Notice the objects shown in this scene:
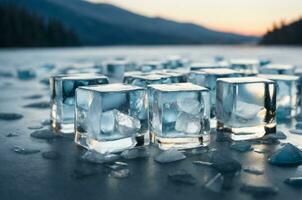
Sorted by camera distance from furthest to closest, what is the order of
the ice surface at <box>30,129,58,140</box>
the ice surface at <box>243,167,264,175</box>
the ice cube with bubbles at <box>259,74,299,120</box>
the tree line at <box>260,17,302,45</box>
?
the tree line at <box>260,17,302,45</box> < the ice cube with bubbles at <box>259,74,299,120</box> < the ice surface at <box>30,129,58,140</box> < the ice surface at <box>243,167,264,175</box>

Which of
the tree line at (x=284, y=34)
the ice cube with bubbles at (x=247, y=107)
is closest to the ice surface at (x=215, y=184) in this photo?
the ice cube with bubbles at (x=247, y=107)

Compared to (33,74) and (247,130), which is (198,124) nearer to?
(247,130)

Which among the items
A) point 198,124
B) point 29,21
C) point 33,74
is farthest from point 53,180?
point 29,21

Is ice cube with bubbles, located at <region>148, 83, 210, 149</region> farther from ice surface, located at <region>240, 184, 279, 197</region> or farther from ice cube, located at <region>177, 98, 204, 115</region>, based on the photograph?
ice surface, located at <region>240, 184, 279, 197</region>

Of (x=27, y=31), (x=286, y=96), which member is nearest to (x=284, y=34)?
(x=27, y=31)

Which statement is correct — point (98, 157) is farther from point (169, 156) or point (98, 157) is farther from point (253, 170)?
point (253, 170)

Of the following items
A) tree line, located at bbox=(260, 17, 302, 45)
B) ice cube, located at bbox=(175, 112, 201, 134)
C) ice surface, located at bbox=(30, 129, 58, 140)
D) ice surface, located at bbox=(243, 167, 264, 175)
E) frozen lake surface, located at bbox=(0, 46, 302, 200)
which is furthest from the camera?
tree line, located at bbox=(260, 17, 302, 45)

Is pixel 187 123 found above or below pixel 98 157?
above

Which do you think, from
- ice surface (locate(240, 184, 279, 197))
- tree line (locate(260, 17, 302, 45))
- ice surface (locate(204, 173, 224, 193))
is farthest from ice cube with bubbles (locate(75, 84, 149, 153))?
tree line (locate(260, 17, 302, 45))
